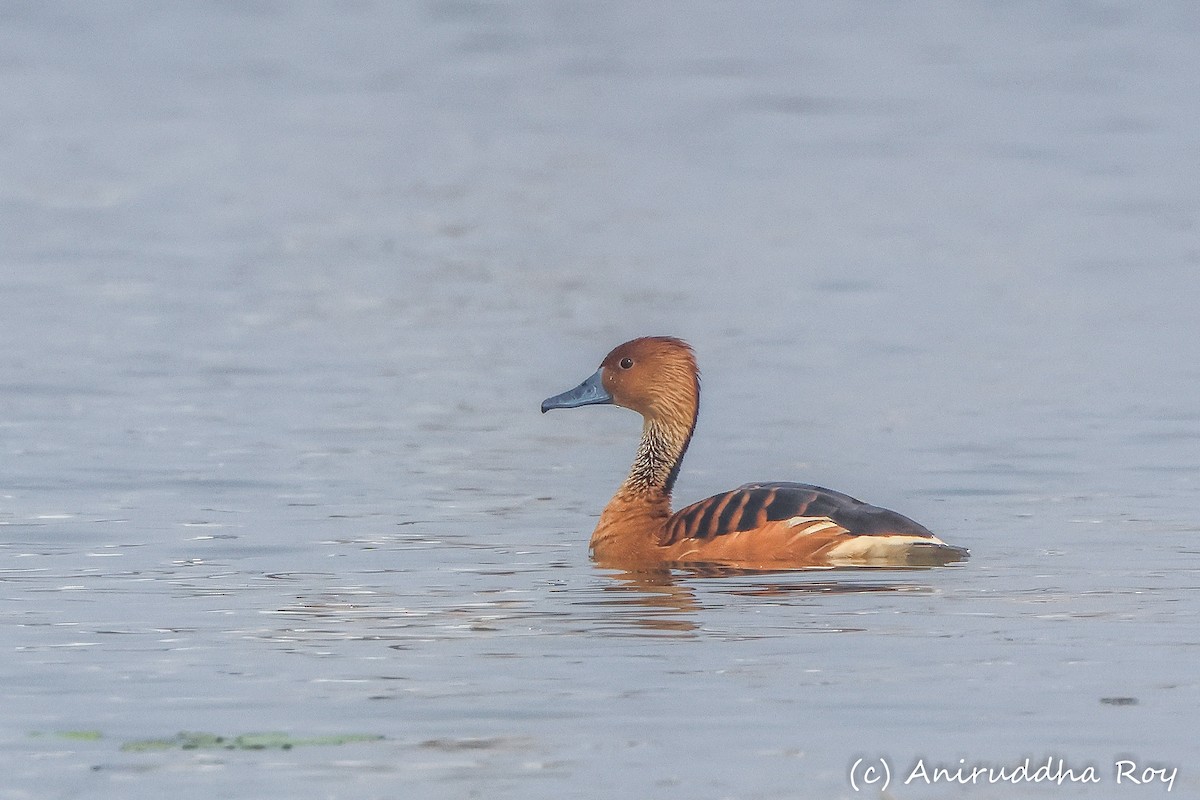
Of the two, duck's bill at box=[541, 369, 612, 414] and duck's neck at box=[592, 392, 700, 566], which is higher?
duck's bill at box=[541, 369, 612, 414]

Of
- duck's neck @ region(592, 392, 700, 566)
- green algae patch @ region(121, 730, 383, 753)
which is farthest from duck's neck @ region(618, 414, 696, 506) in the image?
green algae patch @ region(121, 730, 383, 753)

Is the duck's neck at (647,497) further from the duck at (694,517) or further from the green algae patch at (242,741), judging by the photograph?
the green algae patch at (242,741)

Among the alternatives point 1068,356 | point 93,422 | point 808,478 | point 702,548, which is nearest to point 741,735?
point 702,548

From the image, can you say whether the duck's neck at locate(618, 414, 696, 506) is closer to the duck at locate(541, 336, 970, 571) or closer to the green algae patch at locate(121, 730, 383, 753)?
the duck at locate(541, 336, 970, 571)

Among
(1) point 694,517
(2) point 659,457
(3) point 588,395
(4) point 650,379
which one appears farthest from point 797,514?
(3) point 588,395

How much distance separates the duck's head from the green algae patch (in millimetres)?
5854

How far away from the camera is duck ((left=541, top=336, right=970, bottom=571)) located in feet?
41.9

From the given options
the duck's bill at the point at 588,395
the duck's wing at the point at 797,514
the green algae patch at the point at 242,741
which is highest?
the duck's bill at the point at 588,395

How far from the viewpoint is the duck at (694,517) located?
12.8 m

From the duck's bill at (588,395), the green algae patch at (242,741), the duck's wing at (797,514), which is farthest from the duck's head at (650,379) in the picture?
the green algae patch at (242,741)

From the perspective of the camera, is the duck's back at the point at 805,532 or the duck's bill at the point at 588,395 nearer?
the duck's back at the point at 805,532

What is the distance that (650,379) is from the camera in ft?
47.7

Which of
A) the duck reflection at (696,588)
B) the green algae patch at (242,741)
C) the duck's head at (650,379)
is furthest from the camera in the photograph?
the duck's head at (650,379)

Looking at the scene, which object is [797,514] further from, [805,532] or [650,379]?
[650,379]
